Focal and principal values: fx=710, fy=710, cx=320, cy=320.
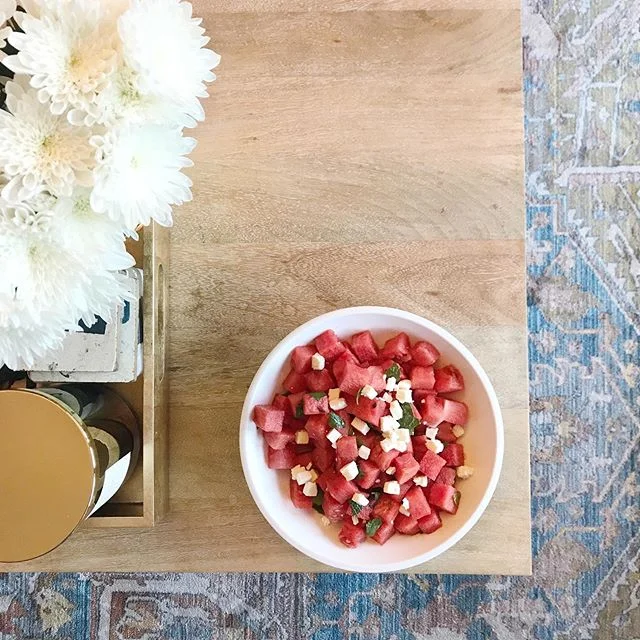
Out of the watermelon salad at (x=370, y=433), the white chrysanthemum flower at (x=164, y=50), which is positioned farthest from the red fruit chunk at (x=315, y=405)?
the white chrysanthemum flower at (x=164, y=50)

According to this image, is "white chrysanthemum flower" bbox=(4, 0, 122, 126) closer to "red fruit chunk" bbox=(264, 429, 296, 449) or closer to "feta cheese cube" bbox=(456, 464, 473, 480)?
"red fruit chunk" bbox=(264, 429, 296, 449)

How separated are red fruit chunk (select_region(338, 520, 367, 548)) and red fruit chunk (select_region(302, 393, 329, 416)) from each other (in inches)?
4.8

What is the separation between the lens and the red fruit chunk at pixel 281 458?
75cm

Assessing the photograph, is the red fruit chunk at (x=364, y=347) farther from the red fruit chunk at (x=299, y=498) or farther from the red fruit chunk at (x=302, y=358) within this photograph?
the red fruit chunk at (x=299, y=498)

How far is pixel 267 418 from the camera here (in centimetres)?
73

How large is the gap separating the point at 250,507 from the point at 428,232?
1.23ft

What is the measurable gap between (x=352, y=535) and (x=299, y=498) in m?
0.07

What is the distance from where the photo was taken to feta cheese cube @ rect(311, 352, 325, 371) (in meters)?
0.73

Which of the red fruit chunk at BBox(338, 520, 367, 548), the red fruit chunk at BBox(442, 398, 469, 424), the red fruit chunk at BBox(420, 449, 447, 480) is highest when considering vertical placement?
the red fruit chunk at BBox(442, 398, 469, 424)

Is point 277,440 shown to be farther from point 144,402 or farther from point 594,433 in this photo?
point 594,433

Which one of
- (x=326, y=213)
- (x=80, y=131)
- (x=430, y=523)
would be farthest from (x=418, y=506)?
(x=80, y=131)

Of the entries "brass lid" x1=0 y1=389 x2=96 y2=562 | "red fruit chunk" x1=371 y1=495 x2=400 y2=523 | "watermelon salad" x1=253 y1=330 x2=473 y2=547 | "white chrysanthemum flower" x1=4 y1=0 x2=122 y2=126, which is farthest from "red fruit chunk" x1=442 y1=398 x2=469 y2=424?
"white chrysanthemum flower" x1=4 y1=0 x2=122 y2=126

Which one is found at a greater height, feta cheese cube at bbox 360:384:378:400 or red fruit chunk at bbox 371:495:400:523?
feta cheese cube at bbox 360:384:378:400

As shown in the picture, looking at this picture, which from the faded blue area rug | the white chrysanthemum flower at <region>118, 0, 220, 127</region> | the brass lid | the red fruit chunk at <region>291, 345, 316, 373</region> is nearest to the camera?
the white chrysanthemum flower at <region>118, 0, 220, 127</region>
